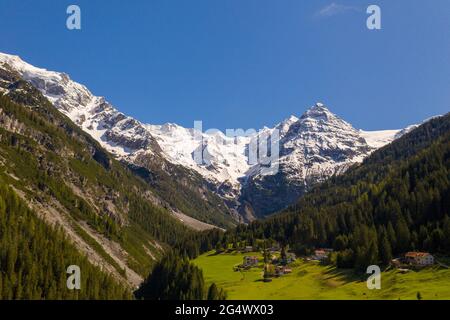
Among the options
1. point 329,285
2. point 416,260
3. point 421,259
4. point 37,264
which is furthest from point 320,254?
point 37,264

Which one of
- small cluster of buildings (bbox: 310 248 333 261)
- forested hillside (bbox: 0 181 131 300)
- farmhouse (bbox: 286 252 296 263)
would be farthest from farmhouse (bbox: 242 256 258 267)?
forested hillside (bbox: 0 181 131 300)

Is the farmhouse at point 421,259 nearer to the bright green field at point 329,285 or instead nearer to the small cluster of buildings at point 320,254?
the bright green field at point 329,285

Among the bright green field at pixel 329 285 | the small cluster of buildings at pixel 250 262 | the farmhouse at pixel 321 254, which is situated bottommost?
the bright green field at pixel 329 285

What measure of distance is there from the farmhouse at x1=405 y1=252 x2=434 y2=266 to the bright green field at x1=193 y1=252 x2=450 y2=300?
181 inches

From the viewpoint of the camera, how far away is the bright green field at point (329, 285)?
11331cm

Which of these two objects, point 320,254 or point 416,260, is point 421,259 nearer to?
point 416,260

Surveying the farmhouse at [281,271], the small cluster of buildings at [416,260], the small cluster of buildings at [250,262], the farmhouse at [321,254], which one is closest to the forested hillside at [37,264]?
the farmhouse at [281,271]

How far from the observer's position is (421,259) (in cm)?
13462

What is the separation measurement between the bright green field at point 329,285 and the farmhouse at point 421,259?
460 centimetres

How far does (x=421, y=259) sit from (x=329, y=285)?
27255 mm
